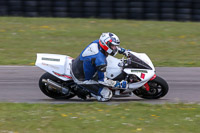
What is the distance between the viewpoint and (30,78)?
10.5 m

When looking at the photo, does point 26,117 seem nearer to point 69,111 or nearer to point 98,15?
point 69,111

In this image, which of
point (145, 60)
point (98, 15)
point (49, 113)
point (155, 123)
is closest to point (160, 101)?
point (145, 60)

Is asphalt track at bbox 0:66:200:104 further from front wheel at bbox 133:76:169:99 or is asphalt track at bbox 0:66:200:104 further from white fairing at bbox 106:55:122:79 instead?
white fairing at bbox 106:55:122:79

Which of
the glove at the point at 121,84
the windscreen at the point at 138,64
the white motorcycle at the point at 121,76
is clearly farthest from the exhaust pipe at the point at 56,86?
the windscreen at the point at 138,64

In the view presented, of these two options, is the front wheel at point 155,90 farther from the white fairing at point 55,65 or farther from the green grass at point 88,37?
the green grass at point 88,37

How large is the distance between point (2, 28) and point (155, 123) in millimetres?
11612

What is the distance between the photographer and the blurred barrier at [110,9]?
54.8ft

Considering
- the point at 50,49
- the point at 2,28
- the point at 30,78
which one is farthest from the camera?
the point at 2,28

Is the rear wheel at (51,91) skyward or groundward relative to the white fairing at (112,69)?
groundward

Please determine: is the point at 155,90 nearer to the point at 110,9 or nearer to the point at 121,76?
the point at 121,76

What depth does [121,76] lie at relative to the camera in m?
8.16

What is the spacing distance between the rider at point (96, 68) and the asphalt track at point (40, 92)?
35cm

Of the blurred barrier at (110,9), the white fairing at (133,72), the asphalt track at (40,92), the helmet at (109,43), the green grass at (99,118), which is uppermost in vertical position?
the blurred barrier at (110,9)

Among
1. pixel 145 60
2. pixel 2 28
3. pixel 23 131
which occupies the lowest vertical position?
pixel 23 131
